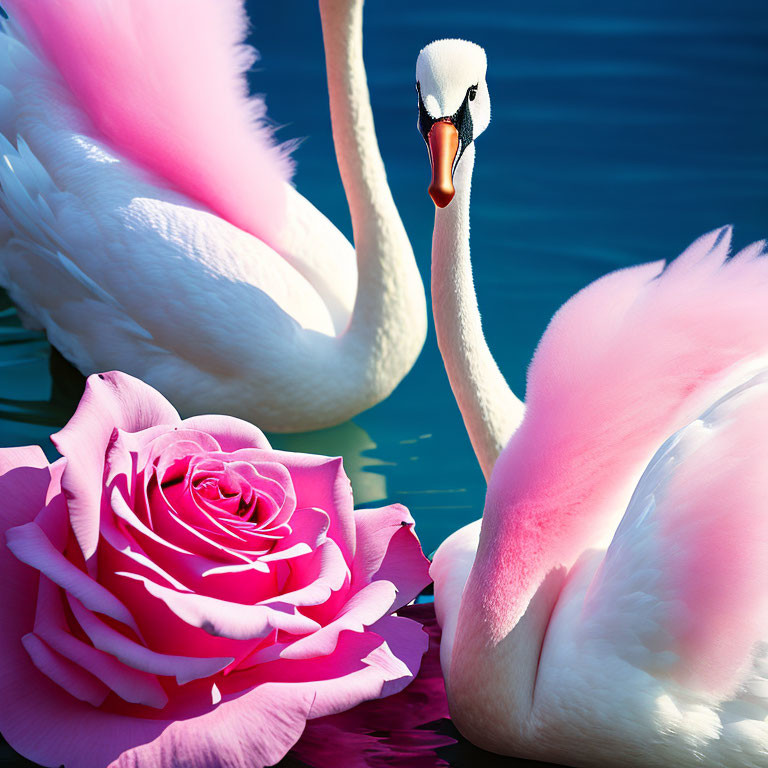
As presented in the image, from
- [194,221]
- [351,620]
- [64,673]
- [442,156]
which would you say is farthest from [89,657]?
[194,221]

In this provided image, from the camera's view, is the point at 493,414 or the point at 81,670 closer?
the point at 81,670

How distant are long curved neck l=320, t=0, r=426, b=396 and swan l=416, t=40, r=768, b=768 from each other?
55 cm

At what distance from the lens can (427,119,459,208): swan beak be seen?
85 centimetres

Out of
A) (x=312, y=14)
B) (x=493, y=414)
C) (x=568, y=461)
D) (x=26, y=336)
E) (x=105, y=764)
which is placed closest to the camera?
(x=105, y=764)

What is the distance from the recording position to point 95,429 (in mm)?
552

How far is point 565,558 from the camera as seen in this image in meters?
0.67

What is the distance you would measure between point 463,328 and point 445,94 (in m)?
0.19

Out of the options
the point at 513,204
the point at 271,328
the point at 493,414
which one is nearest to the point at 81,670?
the point at 493,414

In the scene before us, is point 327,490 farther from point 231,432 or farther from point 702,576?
point 702,576

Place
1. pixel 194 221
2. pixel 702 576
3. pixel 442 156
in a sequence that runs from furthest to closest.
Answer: pixel 194 221
pixel 442 156
pixel 702 576

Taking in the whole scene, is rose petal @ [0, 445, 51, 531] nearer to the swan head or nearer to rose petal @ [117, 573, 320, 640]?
rose petal @ [117, 573, 320, 640]

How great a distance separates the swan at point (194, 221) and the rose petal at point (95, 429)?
1.84 ft

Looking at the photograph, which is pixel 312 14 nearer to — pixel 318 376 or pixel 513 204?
pixel 513 204

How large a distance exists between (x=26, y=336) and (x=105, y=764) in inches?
40.5
